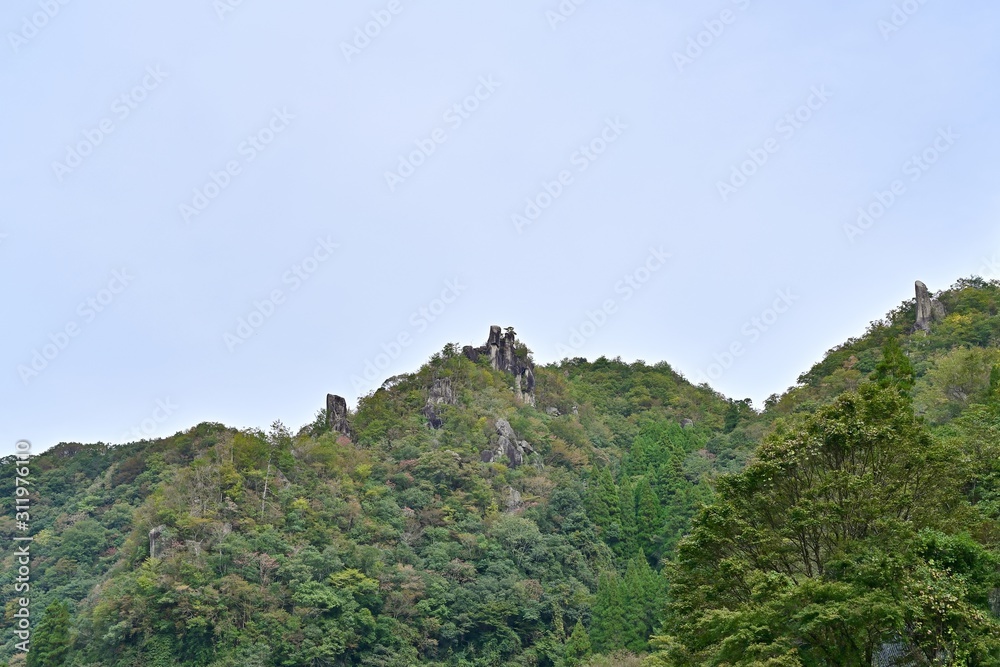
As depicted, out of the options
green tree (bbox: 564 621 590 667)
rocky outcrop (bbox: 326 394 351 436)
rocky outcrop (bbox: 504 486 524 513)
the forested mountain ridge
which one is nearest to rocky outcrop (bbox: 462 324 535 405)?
the forested mountain ridge

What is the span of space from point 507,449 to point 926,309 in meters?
24.0

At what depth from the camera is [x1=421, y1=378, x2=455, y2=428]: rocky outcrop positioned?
53750 mm

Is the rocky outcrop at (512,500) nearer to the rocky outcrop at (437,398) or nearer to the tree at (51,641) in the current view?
the rocky outcrop at (437,398)

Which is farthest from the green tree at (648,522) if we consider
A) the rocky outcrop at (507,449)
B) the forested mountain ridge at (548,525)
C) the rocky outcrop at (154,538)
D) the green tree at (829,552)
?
the green tree at (829,552)

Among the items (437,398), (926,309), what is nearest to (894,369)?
(926,309)

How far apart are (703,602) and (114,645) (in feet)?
79.4

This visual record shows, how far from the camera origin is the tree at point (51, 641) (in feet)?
110

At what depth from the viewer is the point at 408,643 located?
3650 centimetres

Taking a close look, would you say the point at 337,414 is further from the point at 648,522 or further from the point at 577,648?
the point at 577,648

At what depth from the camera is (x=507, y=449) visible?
52062 millimetres

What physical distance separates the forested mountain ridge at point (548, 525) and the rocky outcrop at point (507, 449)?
0.53 ft

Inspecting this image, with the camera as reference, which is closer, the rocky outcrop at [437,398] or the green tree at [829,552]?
the green tree at [829,552]

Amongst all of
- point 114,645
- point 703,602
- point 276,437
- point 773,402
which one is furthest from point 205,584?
point 773,402

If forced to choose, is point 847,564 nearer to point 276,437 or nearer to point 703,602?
point 703,602
